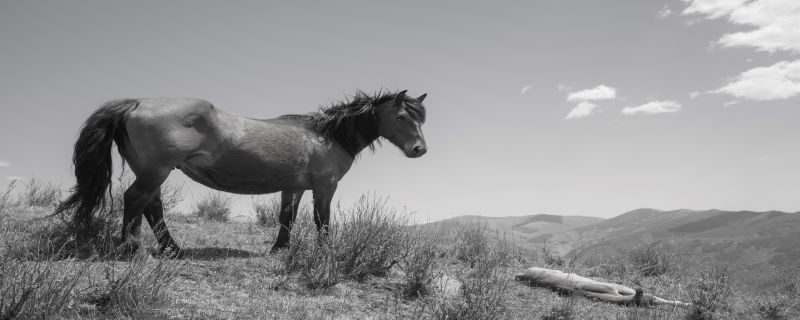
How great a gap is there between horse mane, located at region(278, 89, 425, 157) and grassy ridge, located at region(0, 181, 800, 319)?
3.95 ft

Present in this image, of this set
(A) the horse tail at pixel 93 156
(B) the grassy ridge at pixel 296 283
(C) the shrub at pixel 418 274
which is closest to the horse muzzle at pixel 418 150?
(B) the grassy ridge at pixel 296 283

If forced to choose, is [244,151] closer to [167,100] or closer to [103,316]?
[167,100]

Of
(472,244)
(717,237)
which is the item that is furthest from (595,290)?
(717,237)

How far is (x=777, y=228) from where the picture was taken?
3534cm

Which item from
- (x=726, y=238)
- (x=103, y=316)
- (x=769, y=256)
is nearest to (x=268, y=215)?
(x=103, y=316)

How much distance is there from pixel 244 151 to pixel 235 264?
3.69 feet

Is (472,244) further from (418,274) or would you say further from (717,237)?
(717,237)

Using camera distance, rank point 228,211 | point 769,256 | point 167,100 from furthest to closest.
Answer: point 769,256 → point 228,211 → point 167,100

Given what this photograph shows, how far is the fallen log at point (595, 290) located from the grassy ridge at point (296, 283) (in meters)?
0.21

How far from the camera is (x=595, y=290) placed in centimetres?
552

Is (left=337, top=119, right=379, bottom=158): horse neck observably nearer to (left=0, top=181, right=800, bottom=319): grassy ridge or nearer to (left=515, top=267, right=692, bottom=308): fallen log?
(left=0, top=181, right=800, bottom=319): grassy ridge

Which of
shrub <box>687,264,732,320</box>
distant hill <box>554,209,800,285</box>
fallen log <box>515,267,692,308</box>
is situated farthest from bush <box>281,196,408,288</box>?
distant hill <box>554,209,800,285</box>

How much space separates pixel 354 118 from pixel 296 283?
234 cm

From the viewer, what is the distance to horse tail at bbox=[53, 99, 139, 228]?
159 inches
